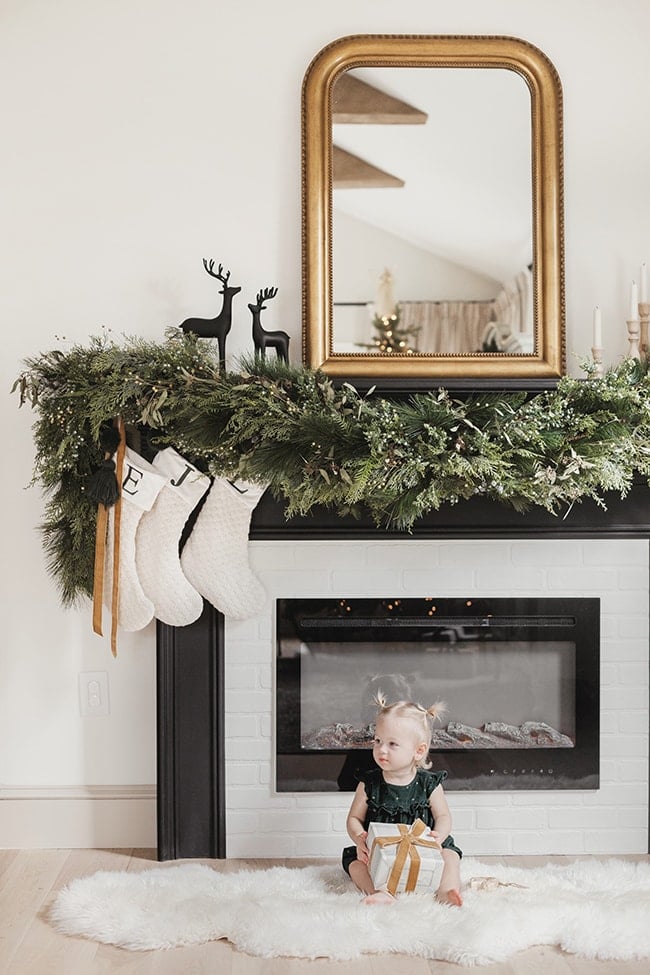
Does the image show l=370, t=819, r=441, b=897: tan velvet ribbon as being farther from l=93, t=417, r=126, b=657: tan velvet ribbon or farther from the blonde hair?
l=93, t=417, r=126, b=657: tan velvet ribbon

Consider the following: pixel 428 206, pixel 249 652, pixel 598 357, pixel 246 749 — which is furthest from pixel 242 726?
pixel 428 206

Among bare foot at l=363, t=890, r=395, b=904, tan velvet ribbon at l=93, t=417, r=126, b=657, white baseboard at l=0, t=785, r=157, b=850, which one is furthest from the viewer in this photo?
white baseboard at l=0, t=785, r=157, b=850

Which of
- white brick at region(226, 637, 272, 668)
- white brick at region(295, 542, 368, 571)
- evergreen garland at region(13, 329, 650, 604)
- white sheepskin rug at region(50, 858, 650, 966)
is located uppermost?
evergreen garland at region(13, 329, 650, 604)

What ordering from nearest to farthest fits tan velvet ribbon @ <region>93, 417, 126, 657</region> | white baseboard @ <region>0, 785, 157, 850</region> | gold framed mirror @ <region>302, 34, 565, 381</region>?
1. tan velvet ribbon @ <region>93, 417, 126, 657</region>
2. gold framed mirror @ <region>302, 34, 565, 381</region>
3. white baseboard @ <region>0, 785, 157, 850</region>

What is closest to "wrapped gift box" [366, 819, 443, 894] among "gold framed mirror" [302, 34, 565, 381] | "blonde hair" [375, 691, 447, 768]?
"blonde hair" [375, 691, 447, 768]

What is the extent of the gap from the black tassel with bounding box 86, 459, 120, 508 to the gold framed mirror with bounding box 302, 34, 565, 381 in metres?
0.62

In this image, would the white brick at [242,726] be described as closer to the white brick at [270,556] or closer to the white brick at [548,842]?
the white brick at [270,556]

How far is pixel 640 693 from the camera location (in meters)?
2.74

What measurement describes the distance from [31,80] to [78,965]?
222 centimetres

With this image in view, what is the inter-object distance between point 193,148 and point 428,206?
0.66m

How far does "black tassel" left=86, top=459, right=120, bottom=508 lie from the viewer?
2510mm

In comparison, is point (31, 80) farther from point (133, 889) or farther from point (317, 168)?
point (133, 889)

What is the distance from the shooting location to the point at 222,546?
102 inches

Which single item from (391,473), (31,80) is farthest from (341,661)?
(31,80)
